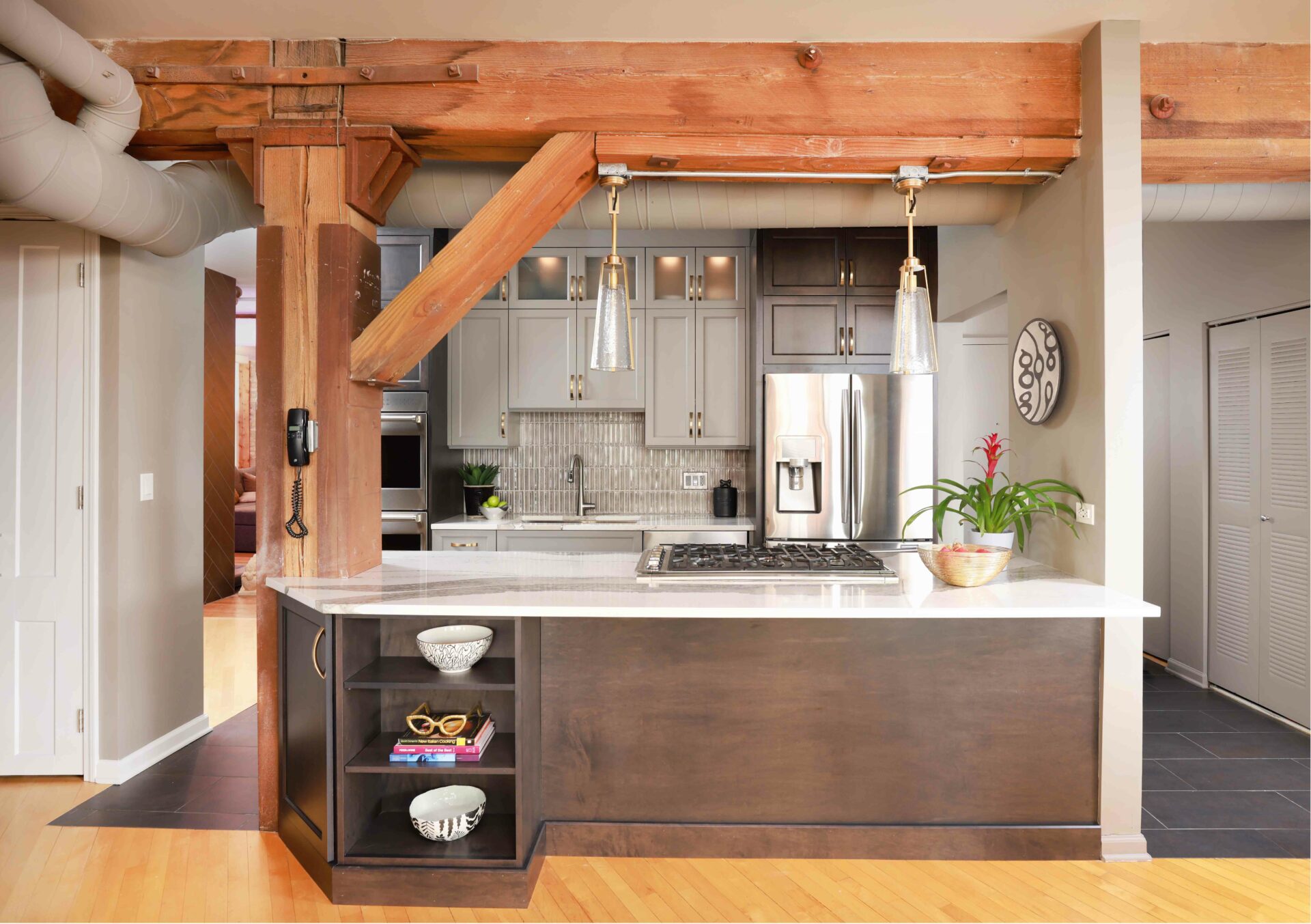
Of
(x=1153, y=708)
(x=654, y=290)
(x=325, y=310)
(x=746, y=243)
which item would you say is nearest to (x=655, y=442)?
(x=654, y=290)

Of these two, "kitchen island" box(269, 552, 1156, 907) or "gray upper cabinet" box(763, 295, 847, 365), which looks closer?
"kitchen island" box(269, 552, 1156, 907)

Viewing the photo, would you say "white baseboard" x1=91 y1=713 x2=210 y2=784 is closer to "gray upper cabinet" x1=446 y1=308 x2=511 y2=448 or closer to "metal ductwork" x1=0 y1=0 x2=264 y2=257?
"metal ductwork" x1=0 y1=0 x2=264 y2=257

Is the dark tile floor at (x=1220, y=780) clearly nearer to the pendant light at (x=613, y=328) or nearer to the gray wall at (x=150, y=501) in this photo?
the pendant light at (x=613, y=328)

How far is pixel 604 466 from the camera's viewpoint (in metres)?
5.44

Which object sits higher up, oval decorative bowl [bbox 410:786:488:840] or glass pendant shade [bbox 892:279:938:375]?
glass pendant shade [bbox 892:279:938:375]

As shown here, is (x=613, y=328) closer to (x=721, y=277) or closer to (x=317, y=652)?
(x=317, y=652)

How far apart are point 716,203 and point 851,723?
2.02 meters

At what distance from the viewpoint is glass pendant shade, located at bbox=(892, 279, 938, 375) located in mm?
2406

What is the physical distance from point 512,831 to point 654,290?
10.9 feet

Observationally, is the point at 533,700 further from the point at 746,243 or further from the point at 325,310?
the point at 746,243

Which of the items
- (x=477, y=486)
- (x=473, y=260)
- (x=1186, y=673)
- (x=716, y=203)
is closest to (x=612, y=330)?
(x=473, y=260)

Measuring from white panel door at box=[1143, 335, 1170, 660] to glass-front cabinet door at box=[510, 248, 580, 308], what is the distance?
11.2 ft

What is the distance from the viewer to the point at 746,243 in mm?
4996

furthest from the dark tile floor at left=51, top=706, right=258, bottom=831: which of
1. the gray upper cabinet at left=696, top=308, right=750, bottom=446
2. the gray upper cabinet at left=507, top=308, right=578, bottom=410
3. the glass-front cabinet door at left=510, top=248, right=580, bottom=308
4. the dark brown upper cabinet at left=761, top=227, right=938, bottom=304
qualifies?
the dark brown upper cabinet at left=761, top=227, right=938, bottom=304
